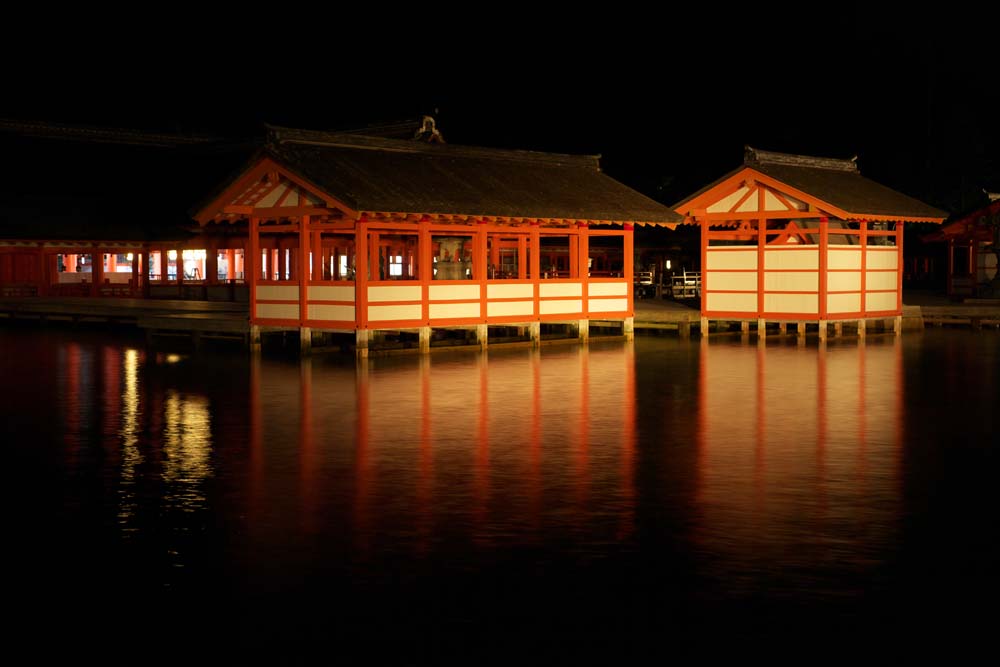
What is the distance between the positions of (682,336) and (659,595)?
25.1 m

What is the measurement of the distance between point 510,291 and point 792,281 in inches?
307

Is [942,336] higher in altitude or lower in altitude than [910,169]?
lower

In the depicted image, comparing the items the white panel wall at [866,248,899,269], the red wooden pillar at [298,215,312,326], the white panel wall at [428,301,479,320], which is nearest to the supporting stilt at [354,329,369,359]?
the red wooden pillar at [298,215,312,326]

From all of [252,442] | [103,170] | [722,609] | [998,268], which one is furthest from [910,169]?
[722,609]

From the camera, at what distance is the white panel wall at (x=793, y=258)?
30.8 meters

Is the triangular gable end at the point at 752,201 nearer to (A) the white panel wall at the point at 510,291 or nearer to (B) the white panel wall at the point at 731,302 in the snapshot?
(B) the white panel wall at the point at 731,302

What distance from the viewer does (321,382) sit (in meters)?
20.0

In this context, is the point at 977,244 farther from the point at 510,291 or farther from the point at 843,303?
the point at 510,291

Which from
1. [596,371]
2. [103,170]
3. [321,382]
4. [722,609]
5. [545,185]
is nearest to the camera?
[722,609]

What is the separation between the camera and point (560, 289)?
29797 mm

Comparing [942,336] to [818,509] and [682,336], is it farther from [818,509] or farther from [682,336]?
[818,509]

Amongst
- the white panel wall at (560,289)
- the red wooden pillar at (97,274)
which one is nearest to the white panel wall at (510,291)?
the white panel wall at (560,289)

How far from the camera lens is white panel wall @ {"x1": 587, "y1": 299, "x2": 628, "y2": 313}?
30.6 metres

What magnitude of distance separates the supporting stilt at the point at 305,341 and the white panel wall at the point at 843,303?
1337 centimetres
